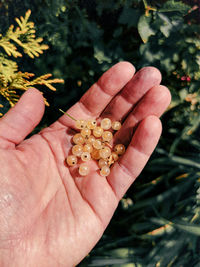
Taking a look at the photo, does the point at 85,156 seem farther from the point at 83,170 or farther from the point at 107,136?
the point at 107,136

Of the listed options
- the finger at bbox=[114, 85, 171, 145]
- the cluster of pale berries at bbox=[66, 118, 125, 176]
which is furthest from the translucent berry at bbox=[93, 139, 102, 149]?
the finger at bbox=[114, 85, 171, 145]

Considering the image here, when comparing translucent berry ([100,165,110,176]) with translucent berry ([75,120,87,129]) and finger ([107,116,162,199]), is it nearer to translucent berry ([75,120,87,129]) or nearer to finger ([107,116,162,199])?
finger ([107,116,162,199])

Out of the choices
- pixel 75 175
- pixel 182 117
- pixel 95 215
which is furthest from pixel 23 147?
pixel 182 117

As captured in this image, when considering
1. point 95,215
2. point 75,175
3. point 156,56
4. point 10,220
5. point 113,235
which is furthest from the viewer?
point 113,235

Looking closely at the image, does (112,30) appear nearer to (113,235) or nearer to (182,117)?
(182,117)

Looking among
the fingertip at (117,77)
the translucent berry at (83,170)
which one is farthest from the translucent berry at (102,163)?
the fingertip at (117,77)
